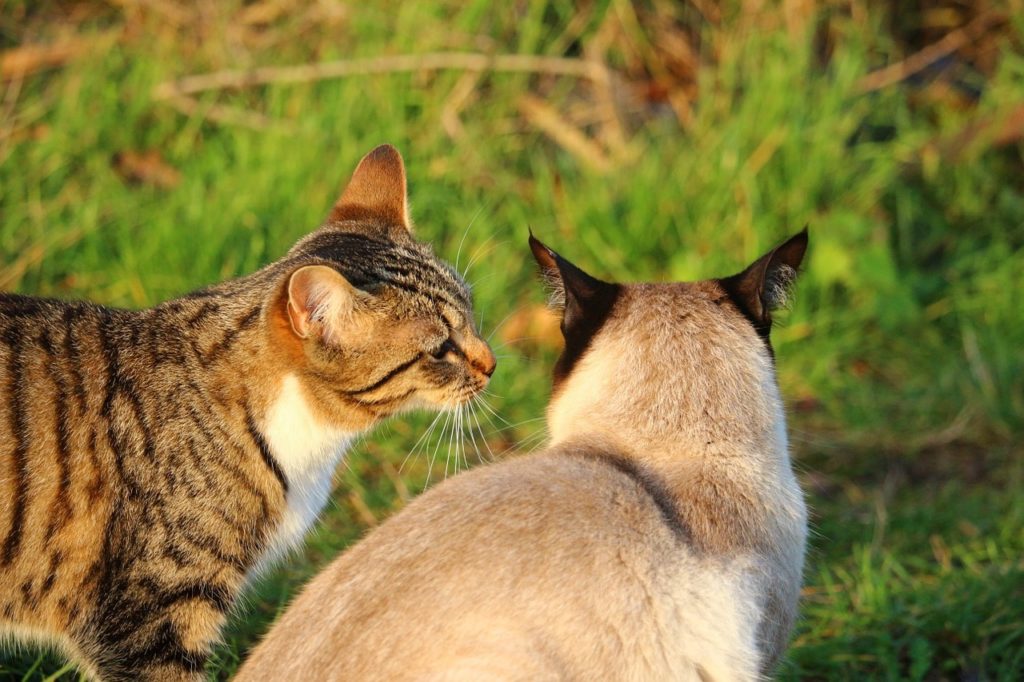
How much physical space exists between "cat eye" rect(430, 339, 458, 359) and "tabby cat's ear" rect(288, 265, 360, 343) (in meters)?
0.31

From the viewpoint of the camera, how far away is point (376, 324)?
3516 mm

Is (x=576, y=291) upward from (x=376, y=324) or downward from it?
downward

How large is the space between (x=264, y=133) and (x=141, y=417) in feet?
10.1

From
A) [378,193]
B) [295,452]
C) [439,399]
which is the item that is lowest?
[439,399]

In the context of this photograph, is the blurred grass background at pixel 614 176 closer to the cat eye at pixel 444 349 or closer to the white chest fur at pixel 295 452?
the white chest fur at pixel 295 452

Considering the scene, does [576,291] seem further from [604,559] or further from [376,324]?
[604,559]

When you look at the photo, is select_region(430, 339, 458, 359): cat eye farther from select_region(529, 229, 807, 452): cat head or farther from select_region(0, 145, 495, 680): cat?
select_region(529, 229, 807, 452): cat head

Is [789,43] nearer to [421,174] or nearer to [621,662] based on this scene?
[421,174]

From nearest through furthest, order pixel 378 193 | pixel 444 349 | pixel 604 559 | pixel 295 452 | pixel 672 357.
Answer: pixel 604 559 → pixel 672 357 → pixel 295 452 → pixel 444 349 → pixel 378 193

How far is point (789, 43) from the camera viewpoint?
268 inches

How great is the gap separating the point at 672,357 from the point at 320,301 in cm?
92

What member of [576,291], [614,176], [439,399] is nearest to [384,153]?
[439,399]

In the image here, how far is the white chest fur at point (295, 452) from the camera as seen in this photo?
3408mm

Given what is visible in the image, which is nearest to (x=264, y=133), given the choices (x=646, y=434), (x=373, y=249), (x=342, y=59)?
(x=342, y=59)
